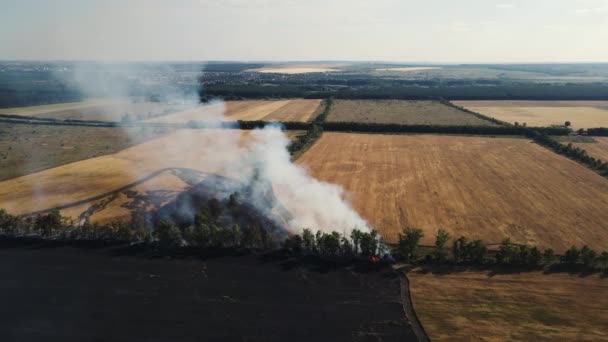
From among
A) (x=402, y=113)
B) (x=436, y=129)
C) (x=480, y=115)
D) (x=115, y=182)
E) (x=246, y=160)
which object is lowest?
(x=115, y=182)

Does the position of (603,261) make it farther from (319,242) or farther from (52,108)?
(52,108)

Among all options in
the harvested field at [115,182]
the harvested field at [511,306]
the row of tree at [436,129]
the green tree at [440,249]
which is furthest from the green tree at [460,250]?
the row of tree at [436,129]

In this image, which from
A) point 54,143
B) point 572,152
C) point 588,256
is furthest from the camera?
point 54,143

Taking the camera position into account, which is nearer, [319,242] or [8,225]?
[319,242]

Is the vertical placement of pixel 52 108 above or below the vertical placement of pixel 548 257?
above

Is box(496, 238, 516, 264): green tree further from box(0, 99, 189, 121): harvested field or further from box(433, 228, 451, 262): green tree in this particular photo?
box(0, 99, 189, 121): harvested field

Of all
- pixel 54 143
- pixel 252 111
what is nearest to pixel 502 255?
pixel 54 143

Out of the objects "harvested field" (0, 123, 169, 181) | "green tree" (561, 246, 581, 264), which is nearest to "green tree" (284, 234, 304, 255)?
"green tree" (561, 246, 581, 264)
